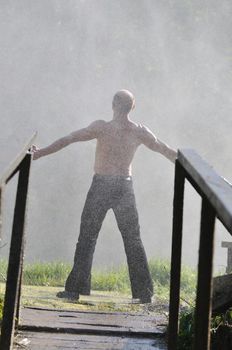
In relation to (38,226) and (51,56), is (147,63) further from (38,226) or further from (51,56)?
(38,226)


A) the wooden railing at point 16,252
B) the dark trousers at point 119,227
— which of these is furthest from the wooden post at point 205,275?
the dark trousers at point 119,227

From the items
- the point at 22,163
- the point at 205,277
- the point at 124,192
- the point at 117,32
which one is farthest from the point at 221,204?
the point at 117,32

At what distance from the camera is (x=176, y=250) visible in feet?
11.5

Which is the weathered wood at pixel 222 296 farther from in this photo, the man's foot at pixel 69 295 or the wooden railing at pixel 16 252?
the man's foot at pixel 69 295

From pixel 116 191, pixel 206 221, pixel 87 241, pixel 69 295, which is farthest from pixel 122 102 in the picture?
pixel 206 221

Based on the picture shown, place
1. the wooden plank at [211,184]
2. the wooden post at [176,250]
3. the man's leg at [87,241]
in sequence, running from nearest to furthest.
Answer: the wooden plank at [211,184]
the wooden post at [176,250]
the man's leg at [87,241]

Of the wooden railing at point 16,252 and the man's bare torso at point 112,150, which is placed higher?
the man's bare torso at point 112,150

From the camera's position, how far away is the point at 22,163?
3.65 m

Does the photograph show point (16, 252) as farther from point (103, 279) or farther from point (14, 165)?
point (103, 279)

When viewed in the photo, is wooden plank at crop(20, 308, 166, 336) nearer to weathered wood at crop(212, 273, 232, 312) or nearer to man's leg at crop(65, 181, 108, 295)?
weathered wood at crop(212, 273, 232, 312)

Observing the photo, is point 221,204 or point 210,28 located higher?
point 210,28

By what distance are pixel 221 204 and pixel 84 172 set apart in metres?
15.0

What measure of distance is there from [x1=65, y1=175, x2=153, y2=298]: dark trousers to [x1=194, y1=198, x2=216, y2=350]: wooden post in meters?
3.66

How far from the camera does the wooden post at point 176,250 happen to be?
11.4 feet
